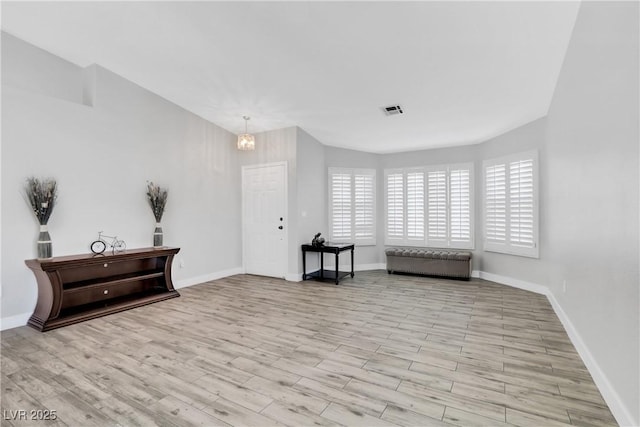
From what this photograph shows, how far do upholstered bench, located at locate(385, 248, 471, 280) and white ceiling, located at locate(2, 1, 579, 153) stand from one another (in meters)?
2.36

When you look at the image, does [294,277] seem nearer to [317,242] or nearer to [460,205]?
[317,242]

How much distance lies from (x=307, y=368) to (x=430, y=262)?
162 inches

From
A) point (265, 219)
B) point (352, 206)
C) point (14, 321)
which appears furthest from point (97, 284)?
point (352, 206)

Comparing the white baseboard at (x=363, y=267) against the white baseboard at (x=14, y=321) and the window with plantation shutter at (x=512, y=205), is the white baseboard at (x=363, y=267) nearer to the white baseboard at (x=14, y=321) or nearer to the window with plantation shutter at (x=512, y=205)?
the window with plantation shutter at (x=512, y=205)

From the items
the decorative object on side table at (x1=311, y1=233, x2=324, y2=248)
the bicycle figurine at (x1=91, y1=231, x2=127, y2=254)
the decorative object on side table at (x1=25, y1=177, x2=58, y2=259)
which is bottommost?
the decorative object on side table at (x1=311, y1=233, x2=324, y2=248)

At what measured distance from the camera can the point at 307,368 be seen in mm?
2459

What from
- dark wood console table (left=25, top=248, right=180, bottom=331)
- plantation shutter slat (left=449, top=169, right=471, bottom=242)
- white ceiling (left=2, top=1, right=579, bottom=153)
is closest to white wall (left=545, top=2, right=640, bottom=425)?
white ceiling (left=2, top=1, right=579, bottom=153)

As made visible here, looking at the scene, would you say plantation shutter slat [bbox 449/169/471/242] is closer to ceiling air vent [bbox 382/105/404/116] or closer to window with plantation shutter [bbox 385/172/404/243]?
window with plantation shutter [bbox 385/172/404/243]

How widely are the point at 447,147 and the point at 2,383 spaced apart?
679cm

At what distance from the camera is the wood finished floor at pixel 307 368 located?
1903 millimetres

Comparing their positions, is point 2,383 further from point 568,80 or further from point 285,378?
point 568,80

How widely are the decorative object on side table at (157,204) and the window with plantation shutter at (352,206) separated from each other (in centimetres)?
315

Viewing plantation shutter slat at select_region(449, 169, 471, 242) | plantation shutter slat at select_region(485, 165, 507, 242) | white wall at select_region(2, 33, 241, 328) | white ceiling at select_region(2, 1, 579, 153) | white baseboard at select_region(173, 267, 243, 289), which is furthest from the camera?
plantation shutter slat at select_region(449, 169, 471, 242)

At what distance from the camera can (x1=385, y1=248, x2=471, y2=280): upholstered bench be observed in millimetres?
5617
